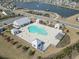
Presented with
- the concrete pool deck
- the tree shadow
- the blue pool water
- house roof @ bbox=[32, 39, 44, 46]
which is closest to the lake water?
the blue pool water

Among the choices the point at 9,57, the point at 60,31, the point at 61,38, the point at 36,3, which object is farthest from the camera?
the point at 36,3

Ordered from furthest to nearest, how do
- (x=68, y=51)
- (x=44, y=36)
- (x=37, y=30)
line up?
(x=37, y=30), (x=44, y=36), (x=68, y=51)

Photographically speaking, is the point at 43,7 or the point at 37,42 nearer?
the point at 37,42

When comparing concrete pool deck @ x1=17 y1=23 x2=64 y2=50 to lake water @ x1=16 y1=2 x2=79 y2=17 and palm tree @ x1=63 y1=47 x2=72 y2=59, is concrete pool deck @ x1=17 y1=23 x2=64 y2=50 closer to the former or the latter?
palm tree @ x1=63 y1=47 x2=72 y2=59

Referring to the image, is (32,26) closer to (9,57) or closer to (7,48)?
(7,48)

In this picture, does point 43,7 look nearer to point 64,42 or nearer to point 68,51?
point 64,42

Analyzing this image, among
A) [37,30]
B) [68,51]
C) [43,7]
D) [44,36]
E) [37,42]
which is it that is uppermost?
[37,42]

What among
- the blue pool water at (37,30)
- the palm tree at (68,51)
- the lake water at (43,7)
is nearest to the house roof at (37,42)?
the blue pool water at (37,30)

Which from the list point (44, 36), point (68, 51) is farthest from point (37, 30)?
point (68, 51)

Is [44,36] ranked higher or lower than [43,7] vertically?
higher

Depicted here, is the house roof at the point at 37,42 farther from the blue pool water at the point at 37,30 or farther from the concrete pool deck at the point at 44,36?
the blue pool water at the point at 37,30

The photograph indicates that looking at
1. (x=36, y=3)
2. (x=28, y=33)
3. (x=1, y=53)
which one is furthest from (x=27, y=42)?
(x=36, y=3)
